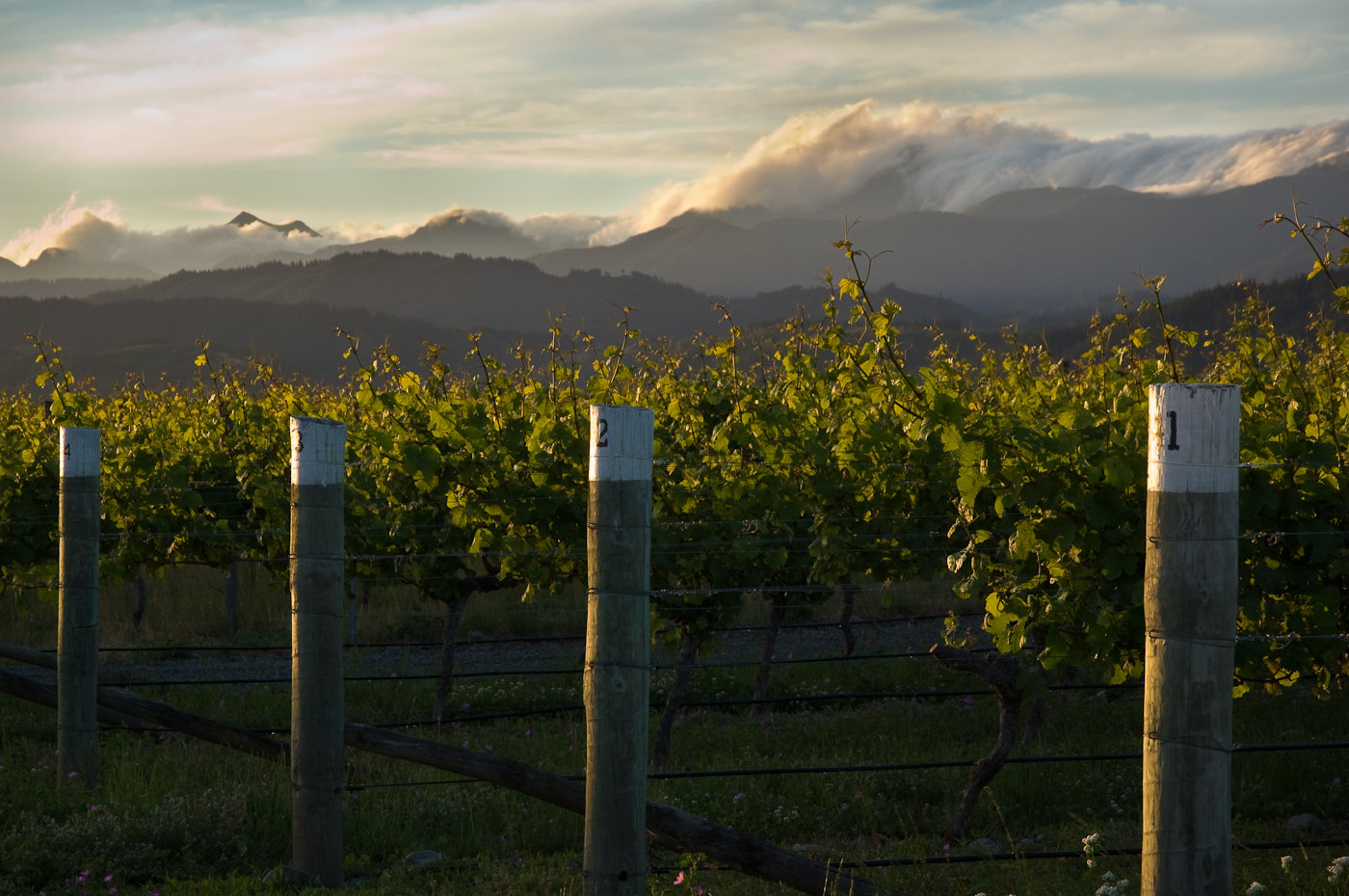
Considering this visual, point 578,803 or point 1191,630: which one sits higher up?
point 1191,630

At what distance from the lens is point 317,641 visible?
433 cm

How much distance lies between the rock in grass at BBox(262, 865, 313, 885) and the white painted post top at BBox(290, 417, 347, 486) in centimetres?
152

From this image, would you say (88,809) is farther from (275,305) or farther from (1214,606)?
(275,305)

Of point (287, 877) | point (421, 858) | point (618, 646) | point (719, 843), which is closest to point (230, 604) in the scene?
point (421, 858)

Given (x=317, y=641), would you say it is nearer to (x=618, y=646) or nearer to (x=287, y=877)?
(x=287, y=877)

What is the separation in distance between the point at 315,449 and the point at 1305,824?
5.38 metres

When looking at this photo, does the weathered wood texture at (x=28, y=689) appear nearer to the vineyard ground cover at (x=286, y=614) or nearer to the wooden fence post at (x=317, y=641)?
the wooden fence post at (x=317, y=641)

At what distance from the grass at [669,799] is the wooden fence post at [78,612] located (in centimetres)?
23

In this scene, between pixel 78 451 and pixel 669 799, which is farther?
pixel 669 799

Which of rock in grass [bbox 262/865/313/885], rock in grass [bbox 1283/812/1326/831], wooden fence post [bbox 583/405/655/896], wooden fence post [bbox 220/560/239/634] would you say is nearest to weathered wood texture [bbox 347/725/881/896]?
wooden fence post [bbox 583/405/655/896]

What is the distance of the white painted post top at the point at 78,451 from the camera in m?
5.80

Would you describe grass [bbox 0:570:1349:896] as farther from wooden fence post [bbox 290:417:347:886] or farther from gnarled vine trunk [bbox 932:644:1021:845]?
wooden fence post [bbox 290:417:347:886]

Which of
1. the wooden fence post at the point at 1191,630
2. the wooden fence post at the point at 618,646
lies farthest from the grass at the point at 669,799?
the wooden fence post at the point at 1191,630

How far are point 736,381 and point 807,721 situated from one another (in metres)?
2.60
